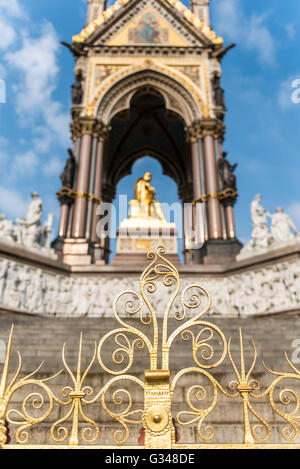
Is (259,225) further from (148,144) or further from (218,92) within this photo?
(148,144)

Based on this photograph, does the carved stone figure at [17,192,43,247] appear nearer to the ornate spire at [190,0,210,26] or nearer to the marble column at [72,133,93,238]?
the marble column at [72,133,93,238]

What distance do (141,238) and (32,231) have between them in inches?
167

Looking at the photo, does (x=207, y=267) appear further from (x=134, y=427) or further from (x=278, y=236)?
(x=134, y=427)

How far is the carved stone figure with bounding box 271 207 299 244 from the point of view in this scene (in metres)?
11.2

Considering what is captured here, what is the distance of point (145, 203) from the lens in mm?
15477

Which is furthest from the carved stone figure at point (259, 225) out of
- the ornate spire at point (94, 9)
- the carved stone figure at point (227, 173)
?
the ornate spire at point (94, 9)

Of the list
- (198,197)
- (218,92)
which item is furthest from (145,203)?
(218,92)

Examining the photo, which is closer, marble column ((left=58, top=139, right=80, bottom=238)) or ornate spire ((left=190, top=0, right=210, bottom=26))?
marble column ((left=58, top=139, right=80, bottom=238))

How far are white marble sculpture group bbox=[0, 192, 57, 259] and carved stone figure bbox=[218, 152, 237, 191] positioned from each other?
6.73m

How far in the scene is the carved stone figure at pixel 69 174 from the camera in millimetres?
14078

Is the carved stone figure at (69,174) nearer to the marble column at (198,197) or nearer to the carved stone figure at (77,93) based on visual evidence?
the carved stone figure at (77,93)

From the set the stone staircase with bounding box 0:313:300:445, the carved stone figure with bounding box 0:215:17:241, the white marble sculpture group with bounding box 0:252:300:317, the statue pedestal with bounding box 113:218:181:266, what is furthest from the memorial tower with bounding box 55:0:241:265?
the stone staircase with bounding box 0:313:300:445

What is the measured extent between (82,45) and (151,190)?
7.70 metres

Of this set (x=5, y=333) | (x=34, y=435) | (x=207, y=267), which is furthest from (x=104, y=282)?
(x=34, y=435)
